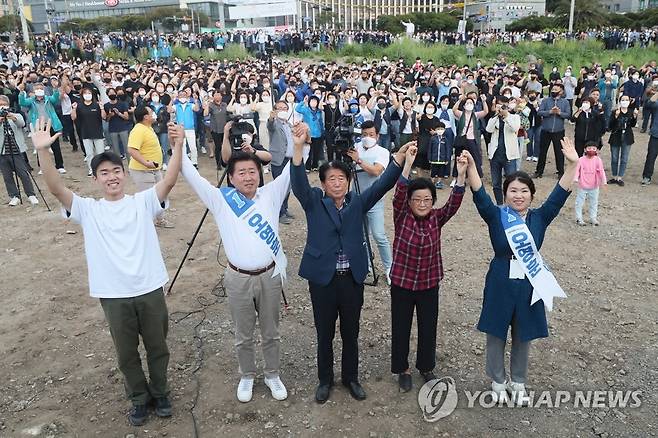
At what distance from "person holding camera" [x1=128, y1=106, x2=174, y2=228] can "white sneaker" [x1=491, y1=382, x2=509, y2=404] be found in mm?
5206

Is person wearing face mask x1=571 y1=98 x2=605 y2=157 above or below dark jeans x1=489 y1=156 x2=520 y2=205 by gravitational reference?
above

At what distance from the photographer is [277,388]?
13.7 ft

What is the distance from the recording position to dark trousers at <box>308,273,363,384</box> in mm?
3816

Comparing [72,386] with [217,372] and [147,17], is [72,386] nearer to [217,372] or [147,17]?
[217,372]

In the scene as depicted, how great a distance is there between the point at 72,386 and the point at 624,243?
→ 703cm

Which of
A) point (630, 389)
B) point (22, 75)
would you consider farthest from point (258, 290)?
A: point (22, 75)

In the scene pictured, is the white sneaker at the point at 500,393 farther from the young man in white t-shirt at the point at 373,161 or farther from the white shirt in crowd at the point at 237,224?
the young man in white t-shirt at the point at 373,161

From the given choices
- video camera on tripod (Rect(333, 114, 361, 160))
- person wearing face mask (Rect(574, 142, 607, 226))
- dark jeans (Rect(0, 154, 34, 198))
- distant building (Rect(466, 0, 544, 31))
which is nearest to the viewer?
video camera on tripod (Rect(333, 114, 361, 160))

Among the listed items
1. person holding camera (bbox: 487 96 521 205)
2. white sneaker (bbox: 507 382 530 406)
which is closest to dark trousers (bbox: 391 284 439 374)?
white sneaker (bbox: 507 382 530 406)

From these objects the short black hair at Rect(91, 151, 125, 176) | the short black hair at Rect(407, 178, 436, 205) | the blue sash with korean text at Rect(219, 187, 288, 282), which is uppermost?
the short black hair at Rect(91, 151, 125, 176)

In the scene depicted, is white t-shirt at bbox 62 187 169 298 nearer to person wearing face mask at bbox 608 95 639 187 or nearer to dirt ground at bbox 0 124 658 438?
dirt ground at bbox 0 124 658 438

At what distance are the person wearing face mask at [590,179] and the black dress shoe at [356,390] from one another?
5.44 meters

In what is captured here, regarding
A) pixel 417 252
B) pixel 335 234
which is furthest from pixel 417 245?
pixel 335 234

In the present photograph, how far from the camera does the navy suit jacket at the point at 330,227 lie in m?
3.75
